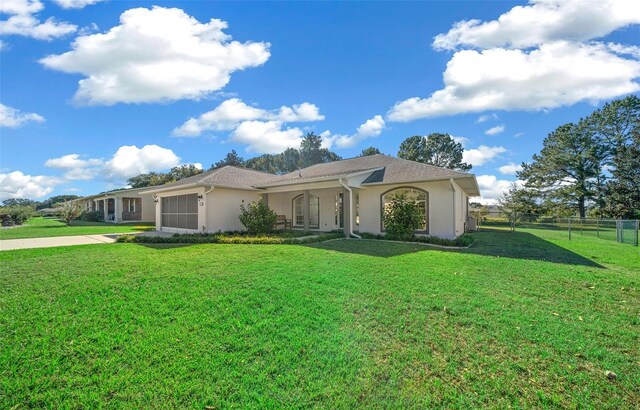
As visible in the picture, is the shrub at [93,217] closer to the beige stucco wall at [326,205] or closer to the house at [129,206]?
the house at [129,206]

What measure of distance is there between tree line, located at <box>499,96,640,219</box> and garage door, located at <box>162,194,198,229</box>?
36.6 metres

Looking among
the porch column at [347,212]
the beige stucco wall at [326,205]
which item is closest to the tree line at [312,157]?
the beige stucco wall at [326,205]

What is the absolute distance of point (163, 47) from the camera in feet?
31.4

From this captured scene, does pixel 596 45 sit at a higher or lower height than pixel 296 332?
higher

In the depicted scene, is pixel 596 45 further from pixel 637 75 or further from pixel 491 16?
pixel 637 75

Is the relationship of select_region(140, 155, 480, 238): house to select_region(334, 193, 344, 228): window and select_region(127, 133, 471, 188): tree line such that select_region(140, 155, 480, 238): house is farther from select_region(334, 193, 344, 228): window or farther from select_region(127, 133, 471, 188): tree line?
select_region(127, 133, 471, 188): tree line

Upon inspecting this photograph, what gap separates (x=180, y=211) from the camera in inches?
647

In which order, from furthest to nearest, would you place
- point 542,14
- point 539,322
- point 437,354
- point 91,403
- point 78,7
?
1. point 542,14
2. point 78,7
3. point 539,322
4. point 437,354
5. point 91,403

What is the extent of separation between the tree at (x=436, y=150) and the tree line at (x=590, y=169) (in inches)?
371

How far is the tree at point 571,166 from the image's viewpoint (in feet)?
101

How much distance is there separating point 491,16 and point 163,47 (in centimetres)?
1132

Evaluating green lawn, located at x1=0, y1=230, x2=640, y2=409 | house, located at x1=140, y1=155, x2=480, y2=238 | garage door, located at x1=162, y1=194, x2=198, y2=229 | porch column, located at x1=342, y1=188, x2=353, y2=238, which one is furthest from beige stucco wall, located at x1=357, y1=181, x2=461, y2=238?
garage door, located at x1=162, y1=194, x2=198, y2=229

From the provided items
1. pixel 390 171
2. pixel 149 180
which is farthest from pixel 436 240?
pixel 149 180

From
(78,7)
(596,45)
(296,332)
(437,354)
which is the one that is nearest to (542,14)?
(596,45)
